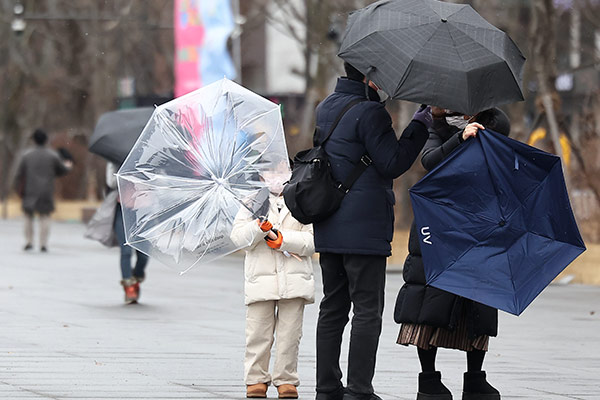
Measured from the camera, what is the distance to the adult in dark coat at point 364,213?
6629mm

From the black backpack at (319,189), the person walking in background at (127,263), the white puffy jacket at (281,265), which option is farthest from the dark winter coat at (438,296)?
the person walking in background at (127,263)

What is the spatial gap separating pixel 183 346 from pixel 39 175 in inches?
542

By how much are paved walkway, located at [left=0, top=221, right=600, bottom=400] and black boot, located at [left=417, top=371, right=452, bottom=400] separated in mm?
678

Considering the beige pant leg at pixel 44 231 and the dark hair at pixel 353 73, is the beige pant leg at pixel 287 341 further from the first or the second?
the beige pant leg at pixel 44 231

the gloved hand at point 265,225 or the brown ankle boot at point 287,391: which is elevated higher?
the gloved hand at point 265,225

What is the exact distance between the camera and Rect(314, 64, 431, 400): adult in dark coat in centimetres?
663

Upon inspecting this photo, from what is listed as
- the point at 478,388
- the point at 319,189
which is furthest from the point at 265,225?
the point at 478,388

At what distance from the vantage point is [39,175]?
907 inches

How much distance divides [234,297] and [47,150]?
9857 mm

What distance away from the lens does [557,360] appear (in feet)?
31.1

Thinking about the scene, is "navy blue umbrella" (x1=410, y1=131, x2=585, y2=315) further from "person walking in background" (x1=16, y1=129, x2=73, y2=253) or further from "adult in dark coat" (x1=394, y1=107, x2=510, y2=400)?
"person walking in background" (x1=16, y1=129, x2=73, y2=253)

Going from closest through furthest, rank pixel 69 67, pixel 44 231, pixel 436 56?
pixel 436 56 → pixel 44 231 → pixel 69 67

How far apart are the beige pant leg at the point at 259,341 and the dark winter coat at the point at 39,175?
50.9 ft

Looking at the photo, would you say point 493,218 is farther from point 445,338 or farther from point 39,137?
point 39,137
